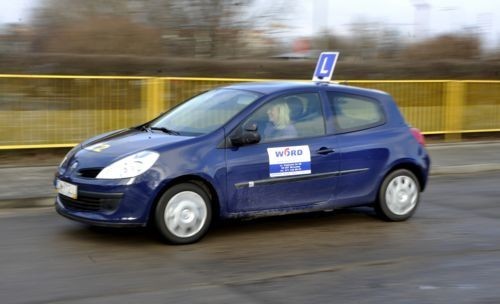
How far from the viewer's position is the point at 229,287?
5.08 m

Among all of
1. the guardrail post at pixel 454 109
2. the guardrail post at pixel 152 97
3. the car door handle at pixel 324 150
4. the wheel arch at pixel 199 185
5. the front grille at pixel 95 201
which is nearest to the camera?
the front grille at pixel 95 201

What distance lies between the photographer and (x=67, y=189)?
6297 mm

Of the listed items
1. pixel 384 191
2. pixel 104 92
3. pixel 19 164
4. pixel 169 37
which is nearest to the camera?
pixel 384 191

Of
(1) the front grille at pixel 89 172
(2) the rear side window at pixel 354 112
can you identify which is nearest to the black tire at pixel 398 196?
(2) the rear side window at pixel 354 112

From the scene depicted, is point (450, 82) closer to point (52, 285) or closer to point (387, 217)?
point (387, 217)

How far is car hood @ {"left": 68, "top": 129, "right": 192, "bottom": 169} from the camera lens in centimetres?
615

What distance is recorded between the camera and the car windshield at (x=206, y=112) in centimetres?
666

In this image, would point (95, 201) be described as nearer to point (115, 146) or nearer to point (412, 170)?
point (115, 146)

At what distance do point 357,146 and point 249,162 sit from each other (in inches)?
55.1

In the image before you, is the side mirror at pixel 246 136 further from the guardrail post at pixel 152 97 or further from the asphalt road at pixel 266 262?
the guardrail post at pixel 152 97

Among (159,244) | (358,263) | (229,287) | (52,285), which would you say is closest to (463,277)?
(358,263)

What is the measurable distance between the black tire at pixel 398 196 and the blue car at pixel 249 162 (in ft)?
0.04

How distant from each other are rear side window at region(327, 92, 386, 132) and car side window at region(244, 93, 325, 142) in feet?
0.72

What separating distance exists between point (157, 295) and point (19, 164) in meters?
6.99
